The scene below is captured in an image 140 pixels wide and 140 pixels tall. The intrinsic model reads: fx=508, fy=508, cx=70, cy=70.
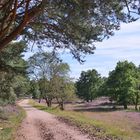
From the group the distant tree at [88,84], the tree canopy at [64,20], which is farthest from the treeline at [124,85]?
the tree canopy at [64,20]

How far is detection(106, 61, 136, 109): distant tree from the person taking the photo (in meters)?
98.8

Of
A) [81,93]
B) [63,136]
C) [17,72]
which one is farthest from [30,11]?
[81,93]

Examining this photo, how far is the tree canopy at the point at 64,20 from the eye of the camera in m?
18.4

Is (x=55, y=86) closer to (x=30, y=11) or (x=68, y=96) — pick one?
(x=68, y=96)

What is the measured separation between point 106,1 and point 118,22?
6.24ft

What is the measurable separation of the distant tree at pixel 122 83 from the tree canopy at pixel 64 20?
245 feet

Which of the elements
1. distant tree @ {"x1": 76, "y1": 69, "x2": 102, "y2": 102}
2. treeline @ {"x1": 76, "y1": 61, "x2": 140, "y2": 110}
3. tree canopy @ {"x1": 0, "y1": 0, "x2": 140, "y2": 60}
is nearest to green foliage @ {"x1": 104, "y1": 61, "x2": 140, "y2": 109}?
treeline @ {"x1": 76, "y1": 61, "x2": 140, "y2": 110}

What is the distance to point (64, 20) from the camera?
20594mm

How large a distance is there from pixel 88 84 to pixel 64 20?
469 ft

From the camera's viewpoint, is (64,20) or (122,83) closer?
(64,20)

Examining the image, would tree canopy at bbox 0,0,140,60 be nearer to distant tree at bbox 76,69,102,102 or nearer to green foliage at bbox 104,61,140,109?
green foliage at bbox 104,61,140,109

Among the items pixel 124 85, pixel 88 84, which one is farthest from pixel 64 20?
pixel 88 84

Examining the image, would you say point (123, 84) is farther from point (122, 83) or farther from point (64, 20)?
point (64, 20)

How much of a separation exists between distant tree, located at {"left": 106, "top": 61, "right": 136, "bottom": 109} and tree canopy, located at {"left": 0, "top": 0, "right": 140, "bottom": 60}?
7467 cm
